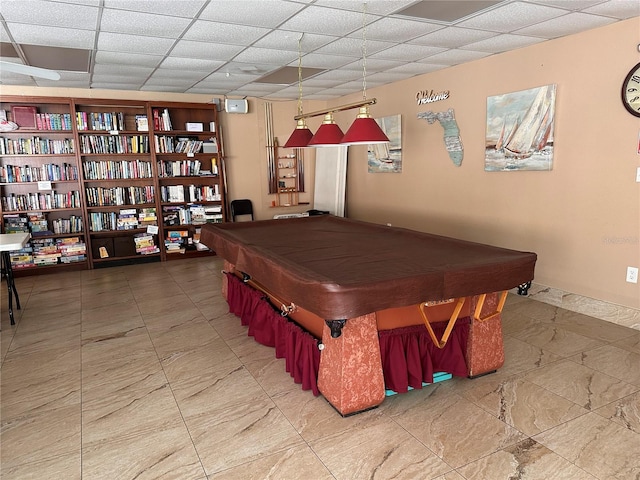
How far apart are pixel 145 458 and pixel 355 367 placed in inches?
44.7

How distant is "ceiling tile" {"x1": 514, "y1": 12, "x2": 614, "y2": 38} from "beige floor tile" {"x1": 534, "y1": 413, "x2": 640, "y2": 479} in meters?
2.87

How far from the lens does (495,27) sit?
11.8 ft

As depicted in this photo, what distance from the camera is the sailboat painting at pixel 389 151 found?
596 centimetres

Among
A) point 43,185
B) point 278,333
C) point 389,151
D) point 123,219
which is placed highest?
point 389,151

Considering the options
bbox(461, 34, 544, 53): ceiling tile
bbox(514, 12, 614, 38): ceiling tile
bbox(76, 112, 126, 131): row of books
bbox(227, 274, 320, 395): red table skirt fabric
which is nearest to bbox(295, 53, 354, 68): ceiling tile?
bbox(461, 34, 544, 53): ceiling tile

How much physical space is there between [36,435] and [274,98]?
5968mm

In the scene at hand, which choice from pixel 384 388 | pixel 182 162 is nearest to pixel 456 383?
pixel 384 388

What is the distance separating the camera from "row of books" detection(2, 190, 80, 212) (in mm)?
5762

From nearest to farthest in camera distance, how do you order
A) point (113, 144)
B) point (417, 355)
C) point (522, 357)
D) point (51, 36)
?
1. point (417, 355)
2. point (522, 357)
3. point (51, 36)
4. point (113, 144)

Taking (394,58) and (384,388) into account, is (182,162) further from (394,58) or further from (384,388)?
(384,388)

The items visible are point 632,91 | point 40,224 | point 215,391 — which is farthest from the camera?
point 40,224

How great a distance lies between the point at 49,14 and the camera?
3.06 meters

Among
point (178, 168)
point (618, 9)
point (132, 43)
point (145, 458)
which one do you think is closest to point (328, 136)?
point (132, 43)

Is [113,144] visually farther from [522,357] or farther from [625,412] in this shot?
[625,412]
